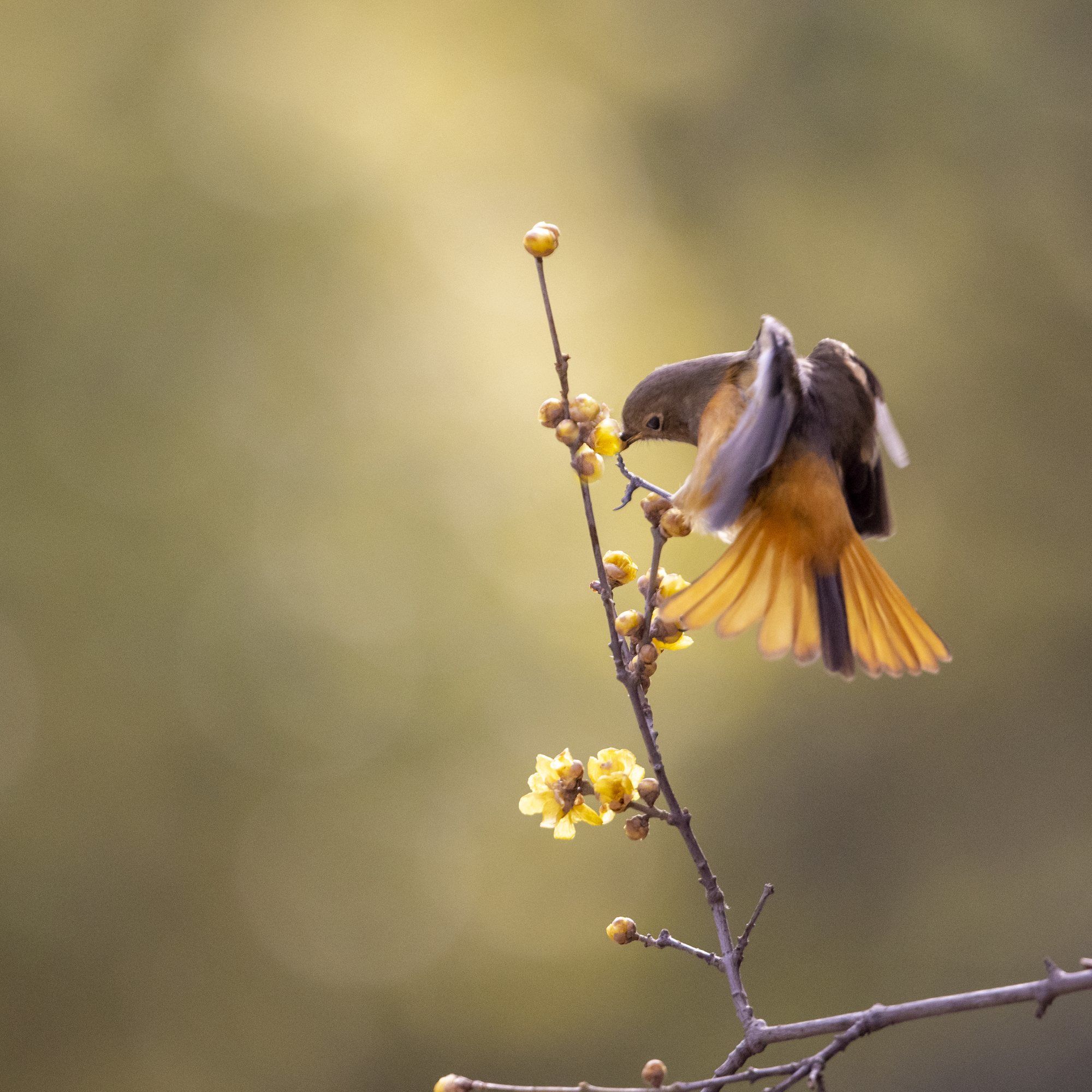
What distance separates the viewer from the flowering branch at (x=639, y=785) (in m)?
1.01

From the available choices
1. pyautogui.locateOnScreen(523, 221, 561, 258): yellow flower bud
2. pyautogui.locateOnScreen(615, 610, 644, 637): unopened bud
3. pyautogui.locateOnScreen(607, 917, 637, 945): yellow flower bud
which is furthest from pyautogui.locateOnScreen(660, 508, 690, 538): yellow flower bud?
pyautogui.locateOnScreen(607, 917, 637, 945): yellow flower bud

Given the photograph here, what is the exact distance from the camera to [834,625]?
5.31 feet

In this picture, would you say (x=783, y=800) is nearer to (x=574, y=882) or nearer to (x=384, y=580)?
(x=574, y=882)

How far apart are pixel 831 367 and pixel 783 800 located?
3.39m

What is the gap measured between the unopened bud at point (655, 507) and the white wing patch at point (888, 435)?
1.63 ft

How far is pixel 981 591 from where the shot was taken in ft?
17.3

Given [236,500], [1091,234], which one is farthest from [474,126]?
[1091,234]

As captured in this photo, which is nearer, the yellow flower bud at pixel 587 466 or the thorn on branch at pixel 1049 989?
the thorn on branch at pixel 1049 989

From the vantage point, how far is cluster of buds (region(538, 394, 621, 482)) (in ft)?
4.11

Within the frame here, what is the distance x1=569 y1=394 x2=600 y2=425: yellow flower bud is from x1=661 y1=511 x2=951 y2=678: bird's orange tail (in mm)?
338

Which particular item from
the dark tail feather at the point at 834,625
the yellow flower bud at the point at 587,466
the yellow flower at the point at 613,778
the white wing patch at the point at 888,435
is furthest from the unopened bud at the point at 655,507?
the white wing patch at the point at 888,435

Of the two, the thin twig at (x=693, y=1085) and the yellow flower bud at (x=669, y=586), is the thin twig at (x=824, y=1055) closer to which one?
the thin twig at (x=693, y=1085)

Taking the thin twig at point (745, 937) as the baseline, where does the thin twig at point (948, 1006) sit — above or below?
below

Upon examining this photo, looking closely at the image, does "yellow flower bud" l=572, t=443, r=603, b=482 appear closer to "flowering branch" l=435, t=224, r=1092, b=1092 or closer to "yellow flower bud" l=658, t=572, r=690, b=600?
"flowering branch" l=435, t=224, r=1092, b=1092
